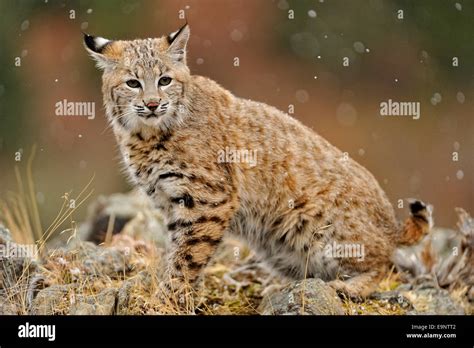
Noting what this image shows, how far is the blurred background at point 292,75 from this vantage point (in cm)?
836

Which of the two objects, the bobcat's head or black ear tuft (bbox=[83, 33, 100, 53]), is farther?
black ear tuft (bbox=[83, 33, 100, 53])

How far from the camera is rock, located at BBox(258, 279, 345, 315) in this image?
20.4ft

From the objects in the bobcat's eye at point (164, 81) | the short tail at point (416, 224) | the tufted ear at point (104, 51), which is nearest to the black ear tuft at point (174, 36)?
the bobcat's eye at point (164, 81)

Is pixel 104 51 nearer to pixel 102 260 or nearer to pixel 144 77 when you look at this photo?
pixel 144 77

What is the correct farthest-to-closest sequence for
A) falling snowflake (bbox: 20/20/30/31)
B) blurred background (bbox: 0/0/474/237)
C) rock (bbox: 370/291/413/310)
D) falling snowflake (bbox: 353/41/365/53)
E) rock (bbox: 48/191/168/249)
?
falling snowflake (bbox: 353/41/365/53), rock (bbox: 48/191/168/249), blurred background (bbox: 0/0/474/237), falling snowflake (bbox: 20/20/30/31), rock (bbox: 370/291/413/310)

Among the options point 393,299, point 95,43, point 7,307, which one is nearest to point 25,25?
point 95,43

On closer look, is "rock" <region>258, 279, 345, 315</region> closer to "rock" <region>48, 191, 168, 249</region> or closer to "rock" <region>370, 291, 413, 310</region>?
"rock" <region>370, 291, 413, 310</region>

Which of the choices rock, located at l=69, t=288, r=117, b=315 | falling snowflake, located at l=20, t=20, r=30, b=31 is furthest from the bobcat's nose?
falling snowflake, located at l=20, t=20, r=30, b=31

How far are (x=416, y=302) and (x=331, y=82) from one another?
181 inches

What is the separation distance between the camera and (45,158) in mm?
9773

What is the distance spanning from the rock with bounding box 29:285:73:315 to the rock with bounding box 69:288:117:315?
11cm

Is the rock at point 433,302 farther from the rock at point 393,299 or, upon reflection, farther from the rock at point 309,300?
the rock at point 309,300

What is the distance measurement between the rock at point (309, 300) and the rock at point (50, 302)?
5.51ft
